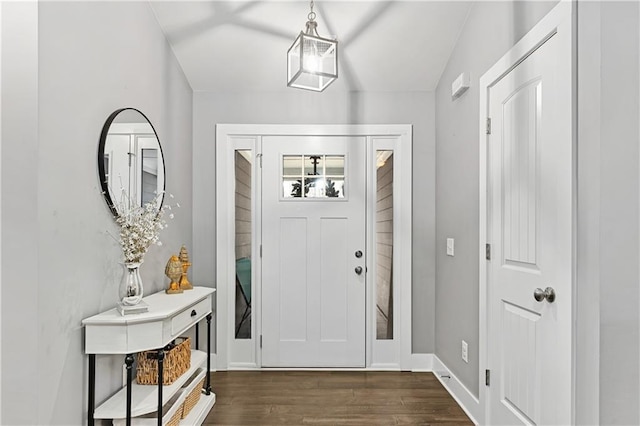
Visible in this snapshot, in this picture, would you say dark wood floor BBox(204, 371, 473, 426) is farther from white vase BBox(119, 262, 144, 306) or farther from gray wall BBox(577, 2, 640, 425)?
gray wall BBox(577, 2, 640, 425)

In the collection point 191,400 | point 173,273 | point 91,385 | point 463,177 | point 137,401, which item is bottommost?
point 191,400

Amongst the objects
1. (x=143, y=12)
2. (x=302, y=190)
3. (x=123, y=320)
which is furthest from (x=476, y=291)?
(x=143, y=12)

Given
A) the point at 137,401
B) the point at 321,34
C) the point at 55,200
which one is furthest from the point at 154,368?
the point at 321,34

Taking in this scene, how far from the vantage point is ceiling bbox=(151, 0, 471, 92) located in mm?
3088

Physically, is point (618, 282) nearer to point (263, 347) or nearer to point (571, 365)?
point (571, 365)

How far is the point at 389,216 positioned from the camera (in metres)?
3.92

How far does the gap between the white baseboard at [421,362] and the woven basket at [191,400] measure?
1825mm

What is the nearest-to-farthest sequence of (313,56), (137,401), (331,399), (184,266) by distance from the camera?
(137,401) < (313,56) < (184,266) < (331,399)

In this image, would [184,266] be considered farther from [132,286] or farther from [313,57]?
[313,57]

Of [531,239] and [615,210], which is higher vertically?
[615,210]

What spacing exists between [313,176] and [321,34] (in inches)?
46.4

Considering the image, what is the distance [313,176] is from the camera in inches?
155

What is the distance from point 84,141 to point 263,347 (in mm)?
2360

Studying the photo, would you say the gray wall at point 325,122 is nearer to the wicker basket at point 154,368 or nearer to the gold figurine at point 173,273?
the gold figurine at point 173,273
